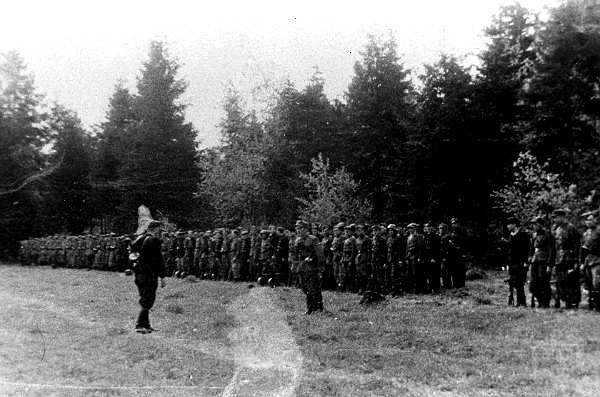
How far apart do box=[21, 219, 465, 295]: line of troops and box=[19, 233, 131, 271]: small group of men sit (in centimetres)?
513

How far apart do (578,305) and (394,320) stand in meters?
4.01

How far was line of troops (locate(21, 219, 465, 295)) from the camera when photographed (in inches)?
697

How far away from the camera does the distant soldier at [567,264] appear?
42.4ft

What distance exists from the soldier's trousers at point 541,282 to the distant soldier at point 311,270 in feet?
15.1

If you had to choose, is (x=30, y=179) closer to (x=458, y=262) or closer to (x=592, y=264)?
(x=458, y=262)

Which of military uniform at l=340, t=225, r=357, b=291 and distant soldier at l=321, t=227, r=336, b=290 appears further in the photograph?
distant soldier at l=321, t=227, r=336, b=290

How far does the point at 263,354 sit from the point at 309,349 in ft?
2.46

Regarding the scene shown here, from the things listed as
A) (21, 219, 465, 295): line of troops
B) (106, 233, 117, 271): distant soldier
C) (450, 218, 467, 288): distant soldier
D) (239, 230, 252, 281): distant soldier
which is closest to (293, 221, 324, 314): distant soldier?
(21, 219, 465, 295): line of troops

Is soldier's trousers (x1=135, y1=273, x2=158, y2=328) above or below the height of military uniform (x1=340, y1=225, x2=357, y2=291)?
below

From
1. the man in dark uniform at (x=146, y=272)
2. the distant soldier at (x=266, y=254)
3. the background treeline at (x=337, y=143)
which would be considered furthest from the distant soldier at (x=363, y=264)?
Answer: the background treeline at (x=337, y=143)

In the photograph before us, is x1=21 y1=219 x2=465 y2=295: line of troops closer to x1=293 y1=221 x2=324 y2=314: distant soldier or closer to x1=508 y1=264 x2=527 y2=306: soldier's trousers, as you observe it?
x1=293 y1=221 x2=324 y2=314: distant soldier

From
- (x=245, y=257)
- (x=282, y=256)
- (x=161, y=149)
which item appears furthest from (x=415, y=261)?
(x=161, y=149)

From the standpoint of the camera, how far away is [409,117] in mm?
32719

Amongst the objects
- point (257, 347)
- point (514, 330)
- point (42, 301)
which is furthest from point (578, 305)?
point (42, 301)
